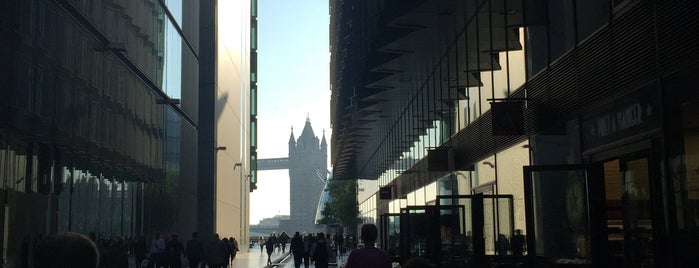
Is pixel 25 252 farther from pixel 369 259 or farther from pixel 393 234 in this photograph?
pixel 393 234

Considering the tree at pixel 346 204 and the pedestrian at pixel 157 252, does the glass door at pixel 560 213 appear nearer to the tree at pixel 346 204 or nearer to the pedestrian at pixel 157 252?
the pedestrian at pixel 157 252

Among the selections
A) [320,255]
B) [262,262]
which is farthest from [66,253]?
[262,262]

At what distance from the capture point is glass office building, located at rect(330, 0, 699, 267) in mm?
9250

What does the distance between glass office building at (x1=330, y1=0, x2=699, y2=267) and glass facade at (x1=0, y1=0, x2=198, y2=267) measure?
677cm

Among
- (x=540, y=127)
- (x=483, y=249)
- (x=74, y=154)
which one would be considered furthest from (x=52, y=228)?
(x=540, y=127)

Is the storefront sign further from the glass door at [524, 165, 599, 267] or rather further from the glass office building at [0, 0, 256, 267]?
the glass office building at [0, 0, 256, 267]

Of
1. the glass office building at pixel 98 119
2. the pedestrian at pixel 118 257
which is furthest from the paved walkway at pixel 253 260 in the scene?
the pedestrian at pixel 118 257

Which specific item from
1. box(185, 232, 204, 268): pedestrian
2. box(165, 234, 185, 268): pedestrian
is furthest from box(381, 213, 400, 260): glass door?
box(165, 234, 185, 268): pedestrian

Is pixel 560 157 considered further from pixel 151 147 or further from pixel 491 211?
pixel 151 147

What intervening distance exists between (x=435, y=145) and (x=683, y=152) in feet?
53.0

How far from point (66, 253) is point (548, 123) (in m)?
11.4

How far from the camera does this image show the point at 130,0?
25062 millimetres

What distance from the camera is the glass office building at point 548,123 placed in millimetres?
9250

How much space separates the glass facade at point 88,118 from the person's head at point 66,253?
40.1 feet
